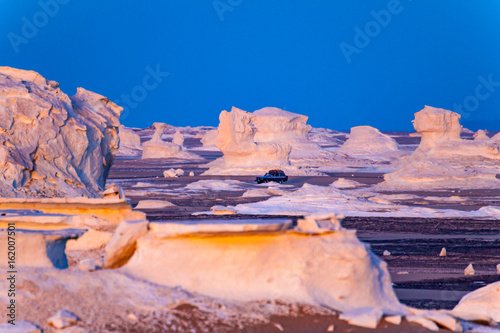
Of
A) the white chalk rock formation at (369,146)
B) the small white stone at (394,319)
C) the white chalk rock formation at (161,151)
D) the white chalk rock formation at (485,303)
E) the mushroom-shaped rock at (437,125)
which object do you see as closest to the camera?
the small white stone at (394,319)

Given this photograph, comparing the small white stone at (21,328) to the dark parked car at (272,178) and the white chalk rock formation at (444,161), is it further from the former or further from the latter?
the dark parked car at (272,178)

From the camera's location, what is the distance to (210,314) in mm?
5516

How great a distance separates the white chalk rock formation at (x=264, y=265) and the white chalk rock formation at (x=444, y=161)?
27572 millimetres

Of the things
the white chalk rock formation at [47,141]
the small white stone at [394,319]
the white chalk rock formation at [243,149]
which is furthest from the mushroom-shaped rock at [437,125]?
the small white stone at [394,319]

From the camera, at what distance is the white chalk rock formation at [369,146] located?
6775 centimetres

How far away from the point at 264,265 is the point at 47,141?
466 inches

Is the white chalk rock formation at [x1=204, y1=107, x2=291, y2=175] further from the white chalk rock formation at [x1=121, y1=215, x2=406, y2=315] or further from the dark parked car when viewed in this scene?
the white chalk rock formation at [x1=121, y1=215, x2=406, y2=315]

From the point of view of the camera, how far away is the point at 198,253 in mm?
6180

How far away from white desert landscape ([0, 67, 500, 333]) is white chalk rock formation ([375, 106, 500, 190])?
8.05m

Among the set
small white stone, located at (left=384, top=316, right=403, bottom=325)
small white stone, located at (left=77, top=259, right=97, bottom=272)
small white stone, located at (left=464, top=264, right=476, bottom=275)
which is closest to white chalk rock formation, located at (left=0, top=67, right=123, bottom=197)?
small white stone, located at (left=464, top=264, right=476, bottom=275)

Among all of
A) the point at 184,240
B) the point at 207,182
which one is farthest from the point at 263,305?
the point at 207,182

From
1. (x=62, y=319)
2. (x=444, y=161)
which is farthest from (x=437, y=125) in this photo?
(x=62, y=319)

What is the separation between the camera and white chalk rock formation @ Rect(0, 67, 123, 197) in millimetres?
15555

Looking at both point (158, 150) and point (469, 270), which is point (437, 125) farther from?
point (469, 270)
